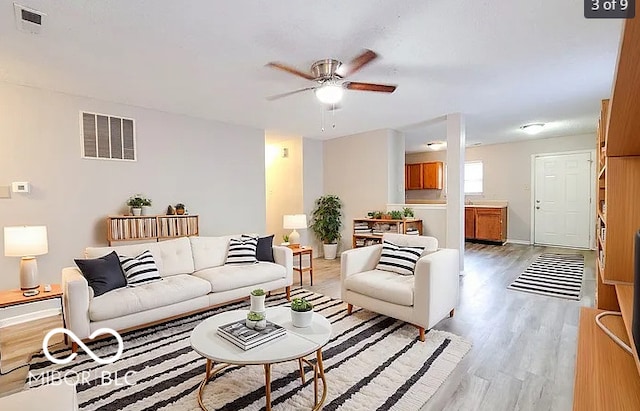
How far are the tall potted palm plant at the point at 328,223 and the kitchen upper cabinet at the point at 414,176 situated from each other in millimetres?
3295

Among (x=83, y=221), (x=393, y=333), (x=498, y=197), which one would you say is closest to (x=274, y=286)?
(x=393, y=333)

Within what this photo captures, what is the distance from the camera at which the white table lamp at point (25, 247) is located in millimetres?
2695

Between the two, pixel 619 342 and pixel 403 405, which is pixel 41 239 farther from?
pixel 619 342

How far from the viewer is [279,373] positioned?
226cm

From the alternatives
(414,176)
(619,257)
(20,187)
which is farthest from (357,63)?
(414,176)

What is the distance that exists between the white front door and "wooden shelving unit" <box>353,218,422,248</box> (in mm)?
3717

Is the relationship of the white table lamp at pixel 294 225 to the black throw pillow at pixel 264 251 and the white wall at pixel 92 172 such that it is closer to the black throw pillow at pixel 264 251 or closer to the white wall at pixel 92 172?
the black throw pillow at pixel 264 251

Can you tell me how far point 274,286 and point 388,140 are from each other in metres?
3.54

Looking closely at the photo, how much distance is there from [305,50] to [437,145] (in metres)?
6.14

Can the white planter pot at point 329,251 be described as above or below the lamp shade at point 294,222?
below

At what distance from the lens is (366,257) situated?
356cm

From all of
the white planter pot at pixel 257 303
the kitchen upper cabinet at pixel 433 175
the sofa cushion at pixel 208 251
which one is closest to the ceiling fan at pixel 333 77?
the white planter pot at pixel 257 303

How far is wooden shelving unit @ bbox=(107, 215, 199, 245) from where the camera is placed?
3.91 metres

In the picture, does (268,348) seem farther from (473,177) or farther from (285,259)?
(473,177)
